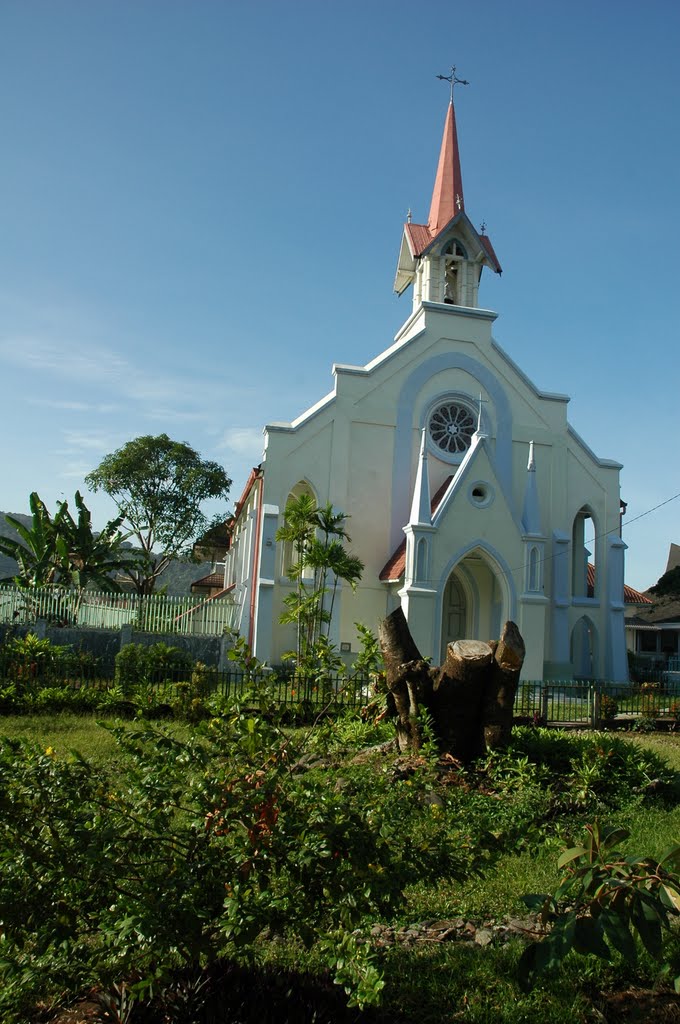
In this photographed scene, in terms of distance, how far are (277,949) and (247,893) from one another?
5.85 feet

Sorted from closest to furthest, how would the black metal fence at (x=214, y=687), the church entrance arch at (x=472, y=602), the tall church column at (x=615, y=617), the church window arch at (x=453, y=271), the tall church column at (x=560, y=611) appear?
1. the black metal fence at (x=214, y=687)
2. the tall church column at (x=560, y=611)
3. the church entrance arch at (x=472, y=602)
4. the tall church column at (x=615, y=617)
5. the church window arch at (x=453, y=271)

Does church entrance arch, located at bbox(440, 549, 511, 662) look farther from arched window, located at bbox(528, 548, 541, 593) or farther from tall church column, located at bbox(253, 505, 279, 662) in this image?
tall church column, located at bbox(253, 505, 279, 662)

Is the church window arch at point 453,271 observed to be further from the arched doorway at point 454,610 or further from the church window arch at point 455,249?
the arched doorway at point 454,610

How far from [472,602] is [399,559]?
3337 millimetres

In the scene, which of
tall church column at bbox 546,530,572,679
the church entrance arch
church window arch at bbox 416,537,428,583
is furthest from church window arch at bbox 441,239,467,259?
church window arch at bbox 416,537,428,583

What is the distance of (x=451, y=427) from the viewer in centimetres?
2620

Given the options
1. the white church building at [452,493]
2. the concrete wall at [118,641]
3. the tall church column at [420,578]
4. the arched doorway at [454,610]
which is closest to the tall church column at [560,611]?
the white church building at [452,493]

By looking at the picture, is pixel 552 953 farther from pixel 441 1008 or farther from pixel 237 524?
pixel 237 524

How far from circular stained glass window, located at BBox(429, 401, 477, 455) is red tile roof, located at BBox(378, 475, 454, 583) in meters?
1.26

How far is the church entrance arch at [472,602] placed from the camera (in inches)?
979

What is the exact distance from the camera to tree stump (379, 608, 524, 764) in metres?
9.25

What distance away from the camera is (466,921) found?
5.56 metres

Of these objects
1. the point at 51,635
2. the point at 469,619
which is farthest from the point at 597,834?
the point at 469,619

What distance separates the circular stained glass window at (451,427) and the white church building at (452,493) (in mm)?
45
